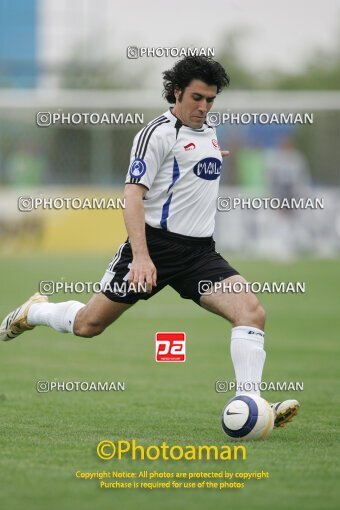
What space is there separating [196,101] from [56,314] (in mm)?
1874

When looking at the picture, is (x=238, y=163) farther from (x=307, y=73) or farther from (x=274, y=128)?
(x=307, y=73)

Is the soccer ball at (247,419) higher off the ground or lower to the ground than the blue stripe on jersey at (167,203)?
lower

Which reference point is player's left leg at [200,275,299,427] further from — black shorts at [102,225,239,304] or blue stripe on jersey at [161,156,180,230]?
blue stripe on jersey at [161,156,180,230]

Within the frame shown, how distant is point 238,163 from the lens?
2825cm

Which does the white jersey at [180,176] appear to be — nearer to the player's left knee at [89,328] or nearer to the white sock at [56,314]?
the player's left knee at [89,328]

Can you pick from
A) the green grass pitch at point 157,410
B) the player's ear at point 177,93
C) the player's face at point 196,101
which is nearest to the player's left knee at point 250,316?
the green grass pitch at point 157,410

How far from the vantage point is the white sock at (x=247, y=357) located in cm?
712

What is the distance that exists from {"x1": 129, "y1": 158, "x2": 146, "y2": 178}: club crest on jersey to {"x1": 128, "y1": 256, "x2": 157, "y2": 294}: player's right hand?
0.54 metres

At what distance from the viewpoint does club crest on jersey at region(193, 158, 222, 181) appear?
24.5ft

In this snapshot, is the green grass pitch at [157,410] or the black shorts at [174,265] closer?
the green grass pitch at [157,410]

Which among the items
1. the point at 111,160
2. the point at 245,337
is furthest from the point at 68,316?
the point at 111,160

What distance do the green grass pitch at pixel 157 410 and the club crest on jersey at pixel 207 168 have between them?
1.67 m

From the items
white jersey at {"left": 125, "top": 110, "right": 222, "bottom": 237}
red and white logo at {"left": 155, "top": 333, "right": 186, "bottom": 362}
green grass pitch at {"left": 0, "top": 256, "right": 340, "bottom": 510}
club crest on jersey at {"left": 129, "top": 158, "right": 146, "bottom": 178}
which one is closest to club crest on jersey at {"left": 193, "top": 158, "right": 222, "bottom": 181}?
white jersey at {"left": 125, "top": 110, "right": 222, "bottom": 237}

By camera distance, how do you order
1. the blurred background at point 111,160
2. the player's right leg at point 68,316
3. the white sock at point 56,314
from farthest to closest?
the blurred background at point 111,160, the white sock at point 56,314, the player's right leg at point 68,316
